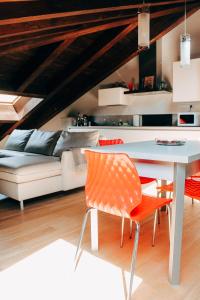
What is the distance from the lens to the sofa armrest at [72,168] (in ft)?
11.3

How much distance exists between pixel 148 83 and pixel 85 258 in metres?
4.13

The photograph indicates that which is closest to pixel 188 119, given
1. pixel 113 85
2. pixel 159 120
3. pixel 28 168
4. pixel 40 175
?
pixel 159 120

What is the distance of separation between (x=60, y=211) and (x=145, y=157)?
5.47ft

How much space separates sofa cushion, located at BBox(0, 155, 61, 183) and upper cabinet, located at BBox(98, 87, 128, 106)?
266 centimetres

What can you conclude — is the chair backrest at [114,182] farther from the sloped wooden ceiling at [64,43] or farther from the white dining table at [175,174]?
the sloped wooden ceiling at [64,43]

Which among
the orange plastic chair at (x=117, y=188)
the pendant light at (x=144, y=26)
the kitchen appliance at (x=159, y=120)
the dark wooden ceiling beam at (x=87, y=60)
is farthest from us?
the kitchen appliance at (x=159, y=120)

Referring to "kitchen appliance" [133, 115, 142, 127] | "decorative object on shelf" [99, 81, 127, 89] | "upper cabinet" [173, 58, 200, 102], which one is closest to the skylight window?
"decorative object on shelf" [99, 81, 127, 89]

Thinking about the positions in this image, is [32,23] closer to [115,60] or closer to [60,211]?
[60,211]

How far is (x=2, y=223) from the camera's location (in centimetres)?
264

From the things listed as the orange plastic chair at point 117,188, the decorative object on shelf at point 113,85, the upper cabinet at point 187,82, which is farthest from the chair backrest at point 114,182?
the decorative object on shelf at point 113,85

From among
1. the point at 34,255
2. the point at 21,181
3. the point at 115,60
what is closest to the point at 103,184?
the point at 34,255

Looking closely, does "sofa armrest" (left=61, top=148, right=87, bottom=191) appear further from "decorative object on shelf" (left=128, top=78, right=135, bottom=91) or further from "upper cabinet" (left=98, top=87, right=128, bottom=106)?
"decorative object on shelf" (left=128, top=78, right=135, bottom=91)

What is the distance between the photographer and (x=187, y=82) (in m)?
4.55

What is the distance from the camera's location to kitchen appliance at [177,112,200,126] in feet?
14.8
